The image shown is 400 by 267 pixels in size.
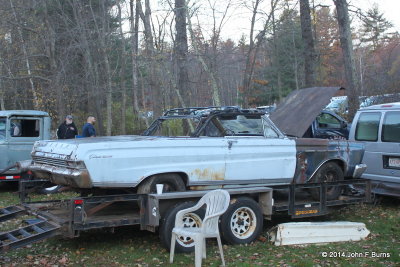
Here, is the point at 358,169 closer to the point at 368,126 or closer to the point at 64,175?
the point at 368,126

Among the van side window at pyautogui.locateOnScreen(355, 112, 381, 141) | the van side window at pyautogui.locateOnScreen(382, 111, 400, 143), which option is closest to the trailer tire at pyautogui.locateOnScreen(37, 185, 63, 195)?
the van side window at pyautogui.locateOnScreen(355, 112, 381, 141)

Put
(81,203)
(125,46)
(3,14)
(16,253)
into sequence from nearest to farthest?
(81,203), (16,253), (3,14), (125,46)

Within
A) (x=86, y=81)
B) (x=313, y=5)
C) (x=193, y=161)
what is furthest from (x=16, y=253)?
(x=313, y=5)

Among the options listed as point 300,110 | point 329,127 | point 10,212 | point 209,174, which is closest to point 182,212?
point 209,174

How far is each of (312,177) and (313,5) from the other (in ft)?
41.9

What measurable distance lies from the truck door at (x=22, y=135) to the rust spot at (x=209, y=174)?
6684mm

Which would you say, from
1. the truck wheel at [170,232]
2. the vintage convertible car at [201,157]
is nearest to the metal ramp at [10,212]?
the vintage convertible car at [201,157]

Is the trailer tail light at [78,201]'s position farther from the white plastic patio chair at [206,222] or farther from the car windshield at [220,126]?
the car windshield at [220,126]

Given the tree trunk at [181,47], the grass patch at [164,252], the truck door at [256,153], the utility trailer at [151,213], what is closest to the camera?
Answer: the utility trailer at [151,213]

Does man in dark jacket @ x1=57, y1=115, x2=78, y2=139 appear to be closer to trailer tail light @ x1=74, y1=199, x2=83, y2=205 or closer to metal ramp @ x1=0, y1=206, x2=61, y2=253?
metal ramp @ x1=0, y1=206, x2=61, y2=253

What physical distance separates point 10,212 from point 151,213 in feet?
7.34

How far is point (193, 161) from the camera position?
653 centimetres

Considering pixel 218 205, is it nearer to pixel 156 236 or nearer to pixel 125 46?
pixel 156 236

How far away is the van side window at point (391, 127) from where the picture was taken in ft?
28.6
